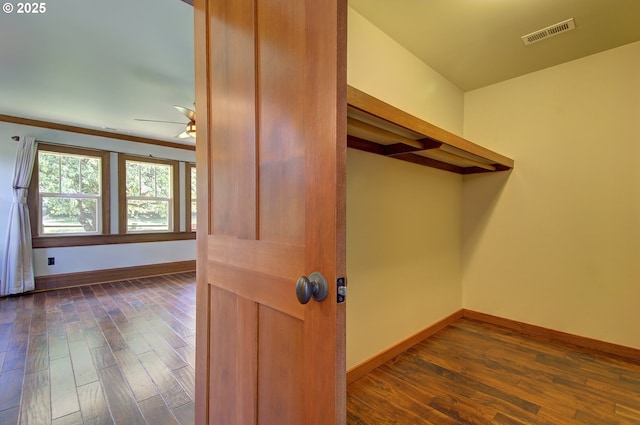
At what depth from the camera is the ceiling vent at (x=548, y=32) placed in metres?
2.04

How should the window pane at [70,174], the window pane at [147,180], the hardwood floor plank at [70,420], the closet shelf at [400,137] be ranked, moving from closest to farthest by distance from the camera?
the closet shelf at [400,137], the hardwood floor plank at [70,420], the window pane at [70,174], the window pane at [147,180]

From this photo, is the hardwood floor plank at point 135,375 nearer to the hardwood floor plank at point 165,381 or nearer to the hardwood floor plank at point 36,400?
the hardwood floor plank at point 165,381

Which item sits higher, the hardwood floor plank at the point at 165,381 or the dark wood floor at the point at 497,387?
the dark wood floor at the point at 497,387

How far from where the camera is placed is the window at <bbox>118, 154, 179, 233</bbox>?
16.5 ft

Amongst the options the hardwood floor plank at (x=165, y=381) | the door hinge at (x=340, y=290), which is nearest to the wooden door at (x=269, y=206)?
the door hinge at (x=340, y=290)

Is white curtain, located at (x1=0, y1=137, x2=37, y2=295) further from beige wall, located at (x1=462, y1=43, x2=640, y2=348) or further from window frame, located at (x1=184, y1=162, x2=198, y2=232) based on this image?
beige wall, located at (x1=462, y1=43, x2=640, y2=348)

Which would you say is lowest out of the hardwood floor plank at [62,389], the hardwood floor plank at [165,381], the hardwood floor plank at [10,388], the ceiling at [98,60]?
the hardwood floor plank at [165,381]

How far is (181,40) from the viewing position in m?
2.31

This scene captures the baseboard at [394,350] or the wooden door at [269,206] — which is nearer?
the wooden door at [269,206]

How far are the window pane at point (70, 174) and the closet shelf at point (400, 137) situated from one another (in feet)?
16.1

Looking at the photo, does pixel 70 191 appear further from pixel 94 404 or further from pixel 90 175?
pixel 94 404

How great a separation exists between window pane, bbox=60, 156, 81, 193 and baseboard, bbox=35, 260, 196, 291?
135 cm

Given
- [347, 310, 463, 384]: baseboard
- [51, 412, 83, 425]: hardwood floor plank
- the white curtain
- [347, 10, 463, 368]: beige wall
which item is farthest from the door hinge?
the white curtain

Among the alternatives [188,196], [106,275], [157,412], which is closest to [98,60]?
[157,412]
